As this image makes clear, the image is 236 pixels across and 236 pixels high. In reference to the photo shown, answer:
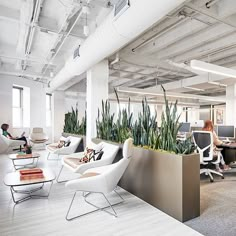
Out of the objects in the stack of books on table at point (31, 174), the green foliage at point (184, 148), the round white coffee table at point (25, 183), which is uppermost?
the green foliage at point (184, 148)

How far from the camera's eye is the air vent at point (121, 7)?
7.61ft

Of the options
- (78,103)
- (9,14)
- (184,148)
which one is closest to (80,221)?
(184,148)

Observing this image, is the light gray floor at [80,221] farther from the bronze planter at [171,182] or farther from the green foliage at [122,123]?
the green foliage at [122,123]

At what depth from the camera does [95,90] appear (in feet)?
15.6

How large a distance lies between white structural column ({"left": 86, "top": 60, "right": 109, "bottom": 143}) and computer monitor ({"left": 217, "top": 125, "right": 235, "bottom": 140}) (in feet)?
10.4

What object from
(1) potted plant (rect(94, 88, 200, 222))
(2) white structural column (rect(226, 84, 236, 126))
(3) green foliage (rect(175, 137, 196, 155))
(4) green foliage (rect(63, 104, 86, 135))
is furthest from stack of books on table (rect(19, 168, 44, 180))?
(2) white structural column (rect(226, 84, 236, 126))

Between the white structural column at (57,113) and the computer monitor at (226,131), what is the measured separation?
615 cm

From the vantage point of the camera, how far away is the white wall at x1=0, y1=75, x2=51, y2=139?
7379mm

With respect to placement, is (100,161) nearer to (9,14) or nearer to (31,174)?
(31,174)

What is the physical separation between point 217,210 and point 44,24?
4081 millimetres

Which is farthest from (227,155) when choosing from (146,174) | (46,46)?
(46,46)

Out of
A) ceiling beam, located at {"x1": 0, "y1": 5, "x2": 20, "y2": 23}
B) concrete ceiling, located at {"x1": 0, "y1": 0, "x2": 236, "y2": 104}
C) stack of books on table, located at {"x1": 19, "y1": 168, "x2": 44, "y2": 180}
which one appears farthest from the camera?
ceiling beam, located at {"x1": 0, "y1": 5, "x2": 20, "y2": 23}

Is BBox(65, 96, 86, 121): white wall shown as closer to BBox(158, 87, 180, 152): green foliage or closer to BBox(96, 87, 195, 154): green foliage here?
BBox(96, 87, 195, 154): green foliage

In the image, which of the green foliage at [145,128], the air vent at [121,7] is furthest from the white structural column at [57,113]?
the air vent at [121,7]
